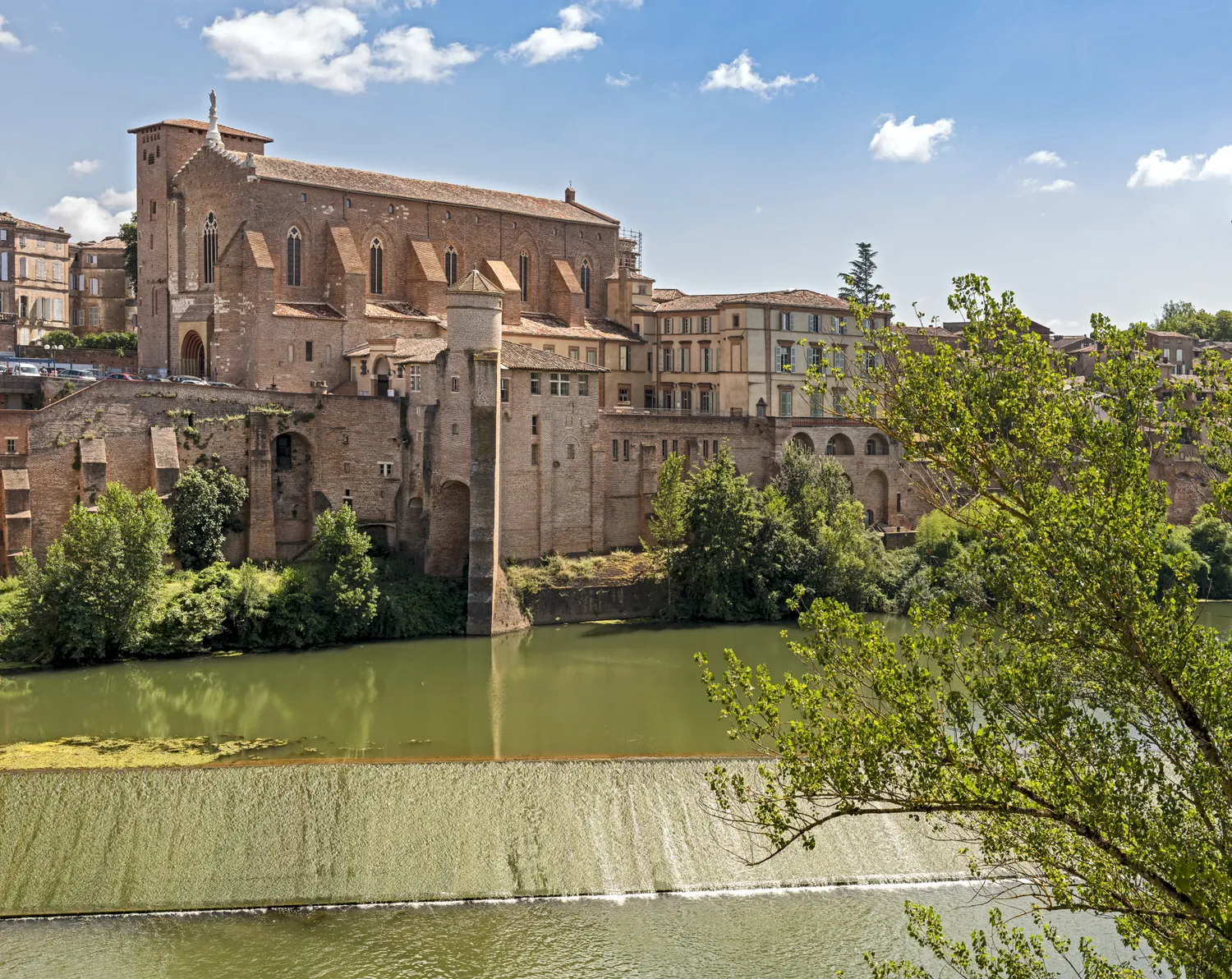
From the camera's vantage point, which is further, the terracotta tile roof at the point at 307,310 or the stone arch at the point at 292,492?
the terracotta tile roof at the point at 307,310

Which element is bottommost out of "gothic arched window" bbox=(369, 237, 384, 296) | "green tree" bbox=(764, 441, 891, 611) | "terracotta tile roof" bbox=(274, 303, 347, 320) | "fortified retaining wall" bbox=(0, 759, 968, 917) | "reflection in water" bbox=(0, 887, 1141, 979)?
"reflection in water" bbox=(0, 887, 1141, 979)

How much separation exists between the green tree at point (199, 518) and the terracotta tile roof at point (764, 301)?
23964 millimetres

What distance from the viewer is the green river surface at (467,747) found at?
2094 centimetres

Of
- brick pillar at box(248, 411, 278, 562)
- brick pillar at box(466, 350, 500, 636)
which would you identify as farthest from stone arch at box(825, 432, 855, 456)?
brick pillar at box(248, 411, 278, 562)

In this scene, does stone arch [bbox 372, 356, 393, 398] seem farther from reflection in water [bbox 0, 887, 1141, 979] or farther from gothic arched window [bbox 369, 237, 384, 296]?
reflection in water [bbox 0, 887, 1141, 979]

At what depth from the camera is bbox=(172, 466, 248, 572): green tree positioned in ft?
137

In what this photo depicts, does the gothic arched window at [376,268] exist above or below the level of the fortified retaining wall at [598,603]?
above

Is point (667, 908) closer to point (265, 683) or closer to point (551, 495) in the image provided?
point (265, 683)

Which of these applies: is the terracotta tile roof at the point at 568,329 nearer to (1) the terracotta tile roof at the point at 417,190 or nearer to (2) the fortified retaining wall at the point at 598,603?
(1) the terracotta tile roof at the point at 417,190

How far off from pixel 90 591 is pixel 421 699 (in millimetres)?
9617

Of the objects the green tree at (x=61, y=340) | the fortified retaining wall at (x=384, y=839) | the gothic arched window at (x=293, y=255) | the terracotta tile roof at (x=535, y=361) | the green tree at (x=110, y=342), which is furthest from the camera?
the green tree at (x=61, y=340)

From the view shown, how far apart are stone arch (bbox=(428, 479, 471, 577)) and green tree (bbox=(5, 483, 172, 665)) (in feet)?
32.4

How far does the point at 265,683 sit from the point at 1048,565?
28703 millimetres

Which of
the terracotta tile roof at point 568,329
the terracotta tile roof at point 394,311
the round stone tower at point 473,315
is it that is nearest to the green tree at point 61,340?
the terracotta tile roof at point 394,311
